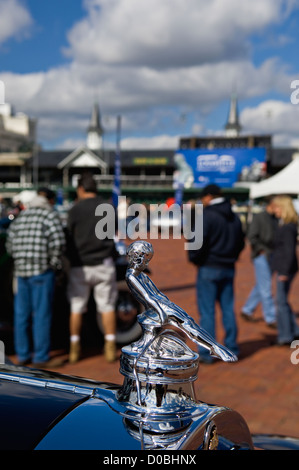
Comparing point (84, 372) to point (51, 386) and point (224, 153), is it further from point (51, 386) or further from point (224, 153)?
point (224, 153)

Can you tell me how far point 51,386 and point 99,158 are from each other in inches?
2405

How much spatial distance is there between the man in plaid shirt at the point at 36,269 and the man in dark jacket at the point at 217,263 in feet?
4.59

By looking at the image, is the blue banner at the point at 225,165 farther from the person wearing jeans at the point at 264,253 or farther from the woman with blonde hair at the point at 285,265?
the woman with blonde hair at the point at 285,265

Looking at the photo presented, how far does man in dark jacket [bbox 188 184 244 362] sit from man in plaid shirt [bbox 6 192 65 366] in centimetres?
140

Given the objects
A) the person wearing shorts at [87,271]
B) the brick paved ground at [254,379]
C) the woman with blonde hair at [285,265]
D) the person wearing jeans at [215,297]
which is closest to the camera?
the brick paved ground at [254,379]

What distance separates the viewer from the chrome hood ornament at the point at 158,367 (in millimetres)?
1169

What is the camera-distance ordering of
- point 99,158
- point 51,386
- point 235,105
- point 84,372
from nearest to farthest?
point 51,386, point 84,372, point 99,158, point 235,105

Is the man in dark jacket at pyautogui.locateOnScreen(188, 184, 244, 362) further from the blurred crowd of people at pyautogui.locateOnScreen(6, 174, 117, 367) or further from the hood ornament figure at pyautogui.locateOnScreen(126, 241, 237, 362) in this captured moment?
the hood ornament figure at pyautogui.locateOnScreen(126, 241, 237, 362)

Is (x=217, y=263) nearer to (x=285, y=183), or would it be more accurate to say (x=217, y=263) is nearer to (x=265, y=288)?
(x=265, y=288)

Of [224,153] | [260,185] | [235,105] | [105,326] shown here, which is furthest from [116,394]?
[235,105]

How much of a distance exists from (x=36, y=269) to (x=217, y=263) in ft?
5.75

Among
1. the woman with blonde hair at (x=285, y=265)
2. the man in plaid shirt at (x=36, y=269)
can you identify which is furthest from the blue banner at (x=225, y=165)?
the man in plaid shirt at (x=36, y=269)
